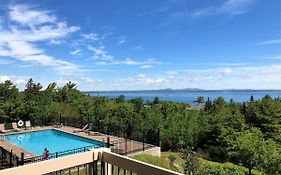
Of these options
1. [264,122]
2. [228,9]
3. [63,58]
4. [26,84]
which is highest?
[228,9]

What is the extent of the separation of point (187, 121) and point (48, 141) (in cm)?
741

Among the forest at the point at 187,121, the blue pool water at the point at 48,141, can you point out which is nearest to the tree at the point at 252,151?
the forest at the point at 187,121

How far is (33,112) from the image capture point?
18125 mm

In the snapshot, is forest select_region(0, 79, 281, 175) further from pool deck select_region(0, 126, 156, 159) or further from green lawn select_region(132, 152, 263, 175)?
pool deck select_region(0, 126, 156, 159)

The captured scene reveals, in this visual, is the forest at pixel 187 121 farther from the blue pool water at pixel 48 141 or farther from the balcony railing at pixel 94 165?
the balcony railing at pixel 94 165

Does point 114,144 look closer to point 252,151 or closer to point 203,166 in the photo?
point 203,166

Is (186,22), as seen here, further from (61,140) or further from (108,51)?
(61,140)

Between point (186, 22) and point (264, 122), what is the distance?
895cm

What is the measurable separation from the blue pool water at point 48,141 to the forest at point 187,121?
1625 mm

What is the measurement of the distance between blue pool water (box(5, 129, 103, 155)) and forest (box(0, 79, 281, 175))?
5.33 feet

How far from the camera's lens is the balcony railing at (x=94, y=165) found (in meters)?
2.16

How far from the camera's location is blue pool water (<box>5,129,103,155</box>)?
13.9 m

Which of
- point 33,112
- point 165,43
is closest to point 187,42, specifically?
point 165,43

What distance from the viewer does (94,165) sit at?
8.82 ft
